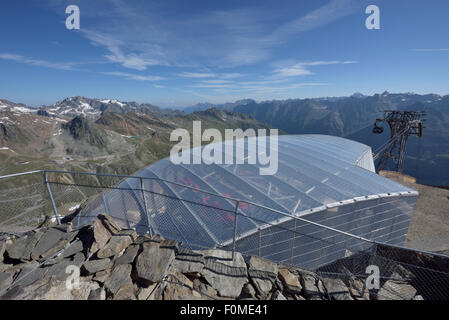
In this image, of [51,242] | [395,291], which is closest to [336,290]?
[395,291]

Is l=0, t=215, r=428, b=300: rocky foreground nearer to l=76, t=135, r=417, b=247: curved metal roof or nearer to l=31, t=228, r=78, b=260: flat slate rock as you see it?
l=31, t=228, r=78, b=260: flat slate rock

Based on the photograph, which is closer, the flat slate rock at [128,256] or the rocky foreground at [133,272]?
the rocky foreground at [133,272]

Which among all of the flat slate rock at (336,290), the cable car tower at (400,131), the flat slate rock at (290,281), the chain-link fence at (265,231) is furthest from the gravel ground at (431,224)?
the cable car tower at (400,131)

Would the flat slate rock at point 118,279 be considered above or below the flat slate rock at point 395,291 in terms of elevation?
above

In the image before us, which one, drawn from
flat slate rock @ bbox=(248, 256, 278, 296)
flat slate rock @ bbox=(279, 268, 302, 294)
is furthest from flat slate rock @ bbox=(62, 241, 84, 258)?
flat slate rock @ bbox=(279, 268, 302, 294)

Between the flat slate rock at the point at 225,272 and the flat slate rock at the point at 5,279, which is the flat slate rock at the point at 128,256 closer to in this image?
the flat slate rock at the point at 225,272

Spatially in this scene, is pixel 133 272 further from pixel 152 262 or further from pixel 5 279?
pixel 5 279
